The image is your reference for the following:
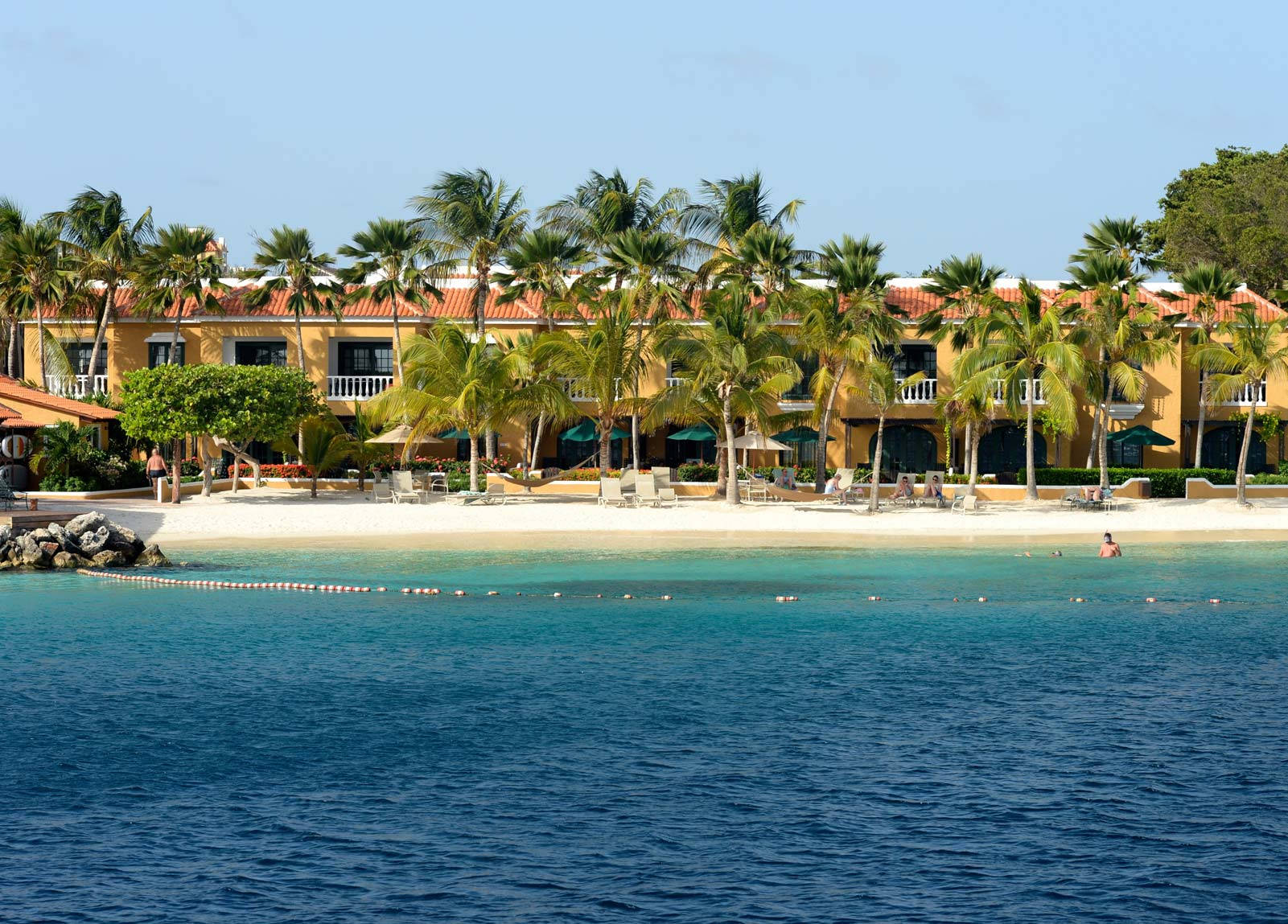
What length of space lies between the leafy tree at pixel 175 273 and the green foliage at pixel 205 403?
28.2ft

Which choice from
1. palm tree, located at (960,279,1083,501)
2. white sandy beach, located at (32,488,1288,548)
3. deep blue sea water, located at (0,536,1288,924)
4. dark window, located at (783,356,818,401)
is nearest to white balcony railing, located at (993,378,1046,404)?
palm tree, located at (960,279,1083,501)

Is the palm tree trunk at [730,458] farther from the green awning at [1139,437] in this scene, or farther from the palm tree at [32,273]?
the palm tree at [32,273]

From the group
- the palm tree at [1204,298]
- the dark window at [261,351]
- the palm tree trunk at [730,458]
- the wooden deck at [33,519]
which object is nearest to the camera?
the wooden deck at [33,519]

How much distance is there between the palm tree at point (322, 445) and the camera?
4088 centimetres

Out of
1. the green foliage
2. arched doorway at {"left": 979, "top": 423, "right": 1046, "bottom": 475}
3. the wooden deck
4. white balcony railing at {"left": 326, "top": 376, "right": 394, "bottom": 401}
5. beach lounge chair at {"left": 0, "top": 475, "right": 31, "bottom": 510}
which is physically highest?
white balcony railing at {"left": 326, "top": 376, "right": 394, "bottom": 401}

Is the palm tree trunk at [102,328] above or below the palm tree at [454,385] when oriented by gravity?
above

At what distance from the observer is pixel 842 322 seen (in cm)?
3834

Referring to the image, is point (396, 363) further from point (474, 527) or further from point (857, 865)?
point (857, 865)

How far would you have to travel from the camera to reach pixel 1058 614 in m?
21.2

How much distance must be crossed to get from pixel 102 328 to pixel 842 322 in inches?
1008

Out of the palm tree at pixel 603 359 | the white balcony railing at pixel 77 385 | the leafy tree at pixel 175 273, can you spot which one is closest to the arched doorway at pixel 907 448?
the palm tree at pixel 603 359

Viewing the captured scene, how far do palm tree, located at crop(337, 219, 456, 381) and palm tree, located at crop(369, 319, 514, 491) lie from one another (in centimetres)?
898

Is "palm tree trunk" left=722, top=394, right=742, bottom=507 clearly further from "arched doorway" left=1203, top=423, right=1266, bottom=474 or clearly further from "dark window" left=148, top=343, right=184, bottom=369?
"dark window" left=148, top=343, right=184, bottom=369

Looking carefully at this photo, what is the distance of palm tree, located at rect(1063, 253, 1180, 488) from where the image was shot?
1538 inches
